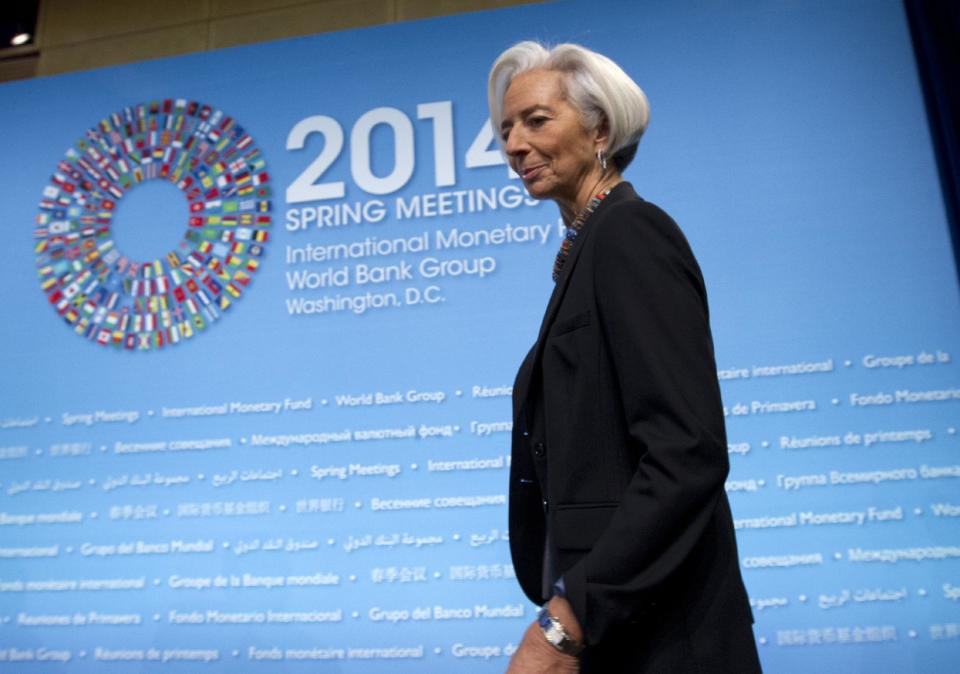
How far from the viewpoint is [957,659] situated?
6.97 feet

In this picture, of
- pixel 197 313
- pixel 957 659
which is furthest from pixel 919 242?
pixel 197 313

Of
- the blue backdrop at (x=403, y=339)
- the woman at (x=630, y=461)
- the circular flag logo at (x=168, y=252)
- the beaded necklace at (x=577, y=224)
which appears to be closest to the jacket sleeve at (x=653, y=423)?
the woman at (x=630, y=461)

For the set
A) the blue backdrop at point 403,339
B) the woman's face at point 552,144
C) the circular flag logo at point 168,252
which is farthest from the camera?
the circular flag logo at point 168,252

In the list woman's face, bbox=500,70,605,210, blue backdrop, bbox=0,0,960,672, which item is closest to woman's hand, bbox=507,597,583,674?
woman's face, bbox=500,70,605,210

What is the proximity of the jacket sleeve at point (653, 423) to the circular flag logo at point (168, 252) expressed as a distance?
2.15 meters

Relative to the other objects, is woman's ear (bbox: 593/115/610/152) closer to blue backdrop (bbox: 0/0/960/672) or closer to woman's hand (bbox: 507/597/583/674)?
woman's hand (bbox: 507/597/583/674)

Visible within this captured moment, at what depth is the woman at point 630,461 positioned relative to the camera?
78 cm

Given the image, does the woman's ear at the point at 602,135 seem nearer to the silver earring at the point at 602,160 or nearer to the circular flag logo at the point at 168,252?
the silver earring at the point at 602,160

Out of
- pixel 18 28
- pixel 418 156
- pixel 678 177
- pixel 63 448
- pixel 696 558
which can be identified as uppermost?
pixel 18 28

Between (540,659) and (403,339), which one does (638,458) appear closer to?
(540,659)

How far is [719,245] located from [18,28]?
284 cm

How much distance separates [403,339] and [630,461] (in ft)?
5.99

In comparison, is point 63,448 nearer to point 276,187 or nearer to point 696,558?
point 276,187

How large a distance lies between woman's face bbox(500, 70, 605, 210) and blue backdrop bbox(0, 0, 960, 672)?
4.77 ft
